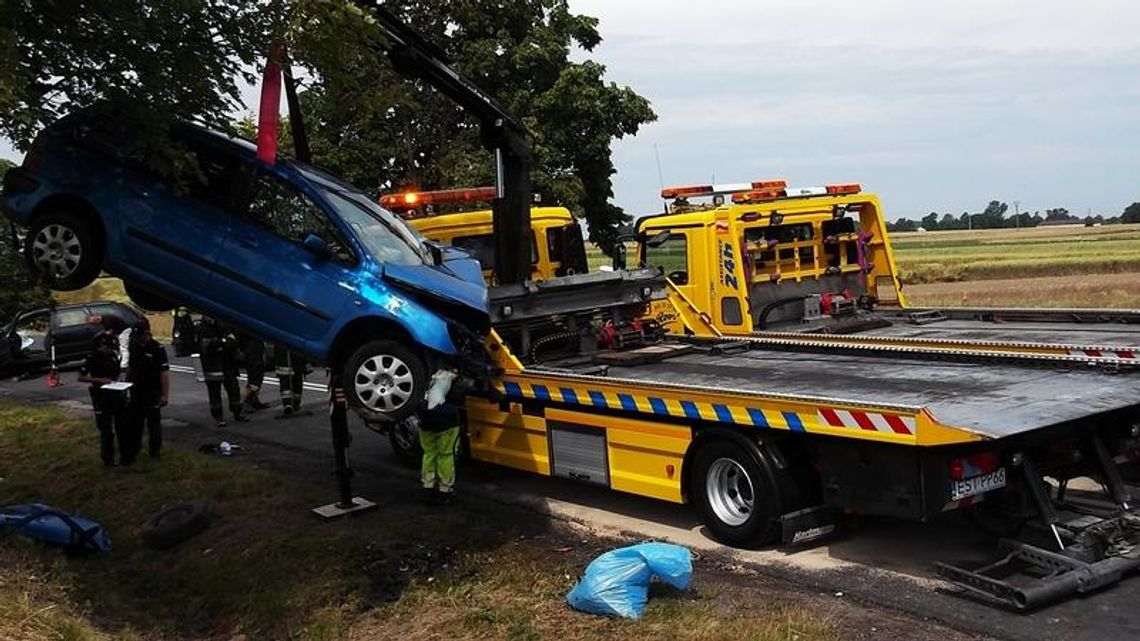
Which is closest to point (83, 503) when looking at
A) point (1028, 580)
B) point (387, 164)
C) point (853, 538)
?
point (853, 538)

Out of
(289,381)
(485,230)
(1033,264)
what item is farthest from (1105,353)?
(1033,264)

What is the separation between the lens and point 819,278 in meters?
10.6

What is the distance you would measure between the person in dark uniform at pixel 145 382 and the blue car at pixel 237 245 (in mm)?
2990

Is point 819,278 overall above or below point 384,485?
above

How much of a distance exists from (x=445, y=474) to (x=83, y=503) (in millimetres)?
3760

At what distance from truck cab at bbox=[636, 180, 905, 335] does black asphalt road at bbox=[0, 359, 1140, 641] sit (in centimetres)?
235

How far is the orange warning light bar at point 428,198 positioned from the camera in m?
12.4

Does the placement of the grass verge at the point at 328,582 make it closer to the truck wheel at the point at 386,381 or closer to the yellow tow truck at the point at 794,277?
the truck wheel at the point at 386,381

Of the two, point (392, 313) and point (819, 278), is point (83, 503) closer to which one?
point (392, 313)

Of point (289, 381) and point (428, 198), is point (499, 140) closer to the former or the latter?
point (428, 198)

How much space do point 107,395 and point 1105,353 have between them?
8963 mm

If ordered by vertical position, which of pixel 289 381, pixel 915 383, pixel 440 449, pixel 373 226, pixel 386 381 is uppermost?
pixel 373 226

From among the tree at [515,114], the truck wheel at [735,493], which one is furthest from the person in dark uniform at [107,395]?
the tree at [515,114]

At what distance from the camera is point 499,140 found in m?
9.65
